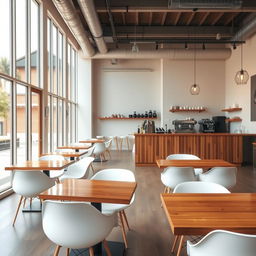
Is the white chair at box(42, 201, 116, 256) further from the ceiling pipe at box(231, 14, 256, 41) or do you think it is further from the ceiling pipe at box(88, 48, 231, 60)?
the ceiling pipe at box(88, 48, 231, 60)

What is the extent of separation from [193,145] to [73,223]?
19.7 ft

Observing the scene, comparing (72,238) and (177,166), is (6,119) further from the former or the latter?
(72,238)

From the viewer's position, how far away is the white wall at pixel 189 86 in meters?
10.0

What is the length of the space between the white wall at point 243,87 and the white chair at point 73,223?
7.07 m

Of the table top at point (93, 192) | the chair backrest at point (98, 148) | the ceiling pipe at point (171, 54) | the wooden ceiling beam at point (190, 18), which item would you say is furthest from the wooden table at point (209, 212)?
the ceiling pipe at point (171, 54)

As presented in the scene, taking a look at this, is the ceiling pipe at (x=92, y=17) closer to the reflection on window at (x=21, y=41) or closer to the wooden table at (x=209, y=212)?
the reflection on window at (x=21, y=41)

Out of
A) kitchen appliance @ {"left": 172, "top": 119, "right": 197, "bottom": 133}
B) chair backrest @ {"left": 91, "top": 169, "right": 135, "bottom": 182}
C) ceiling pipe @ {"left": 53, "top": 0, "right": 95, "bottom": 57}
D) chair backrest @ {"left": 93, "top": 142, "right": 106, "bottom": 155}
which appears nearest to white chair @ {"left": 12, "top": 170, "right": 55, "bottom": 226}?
chair backrest @ {"left": 91, "top": 169, "right": 135, "bottom": 182}

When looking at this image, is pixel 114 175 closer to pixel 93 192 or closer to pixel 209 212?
pixel 93 192

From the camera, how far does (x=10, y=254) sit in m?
2.30

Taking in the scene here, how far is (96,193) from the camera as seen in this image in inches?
75.7

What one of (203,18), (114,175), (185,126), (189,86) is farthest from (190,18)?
(114,175)

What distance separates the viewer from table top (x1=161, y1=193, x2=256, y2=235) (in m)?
1.28

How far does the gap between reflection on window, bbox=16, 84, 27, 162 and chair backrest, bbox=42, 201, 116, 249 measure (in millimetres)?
3658

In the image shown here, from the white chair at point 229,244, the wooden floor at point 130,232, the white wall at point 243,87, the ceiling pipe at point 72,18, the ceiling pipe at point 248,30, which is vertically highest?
the ceiling pipe at point 248,30
